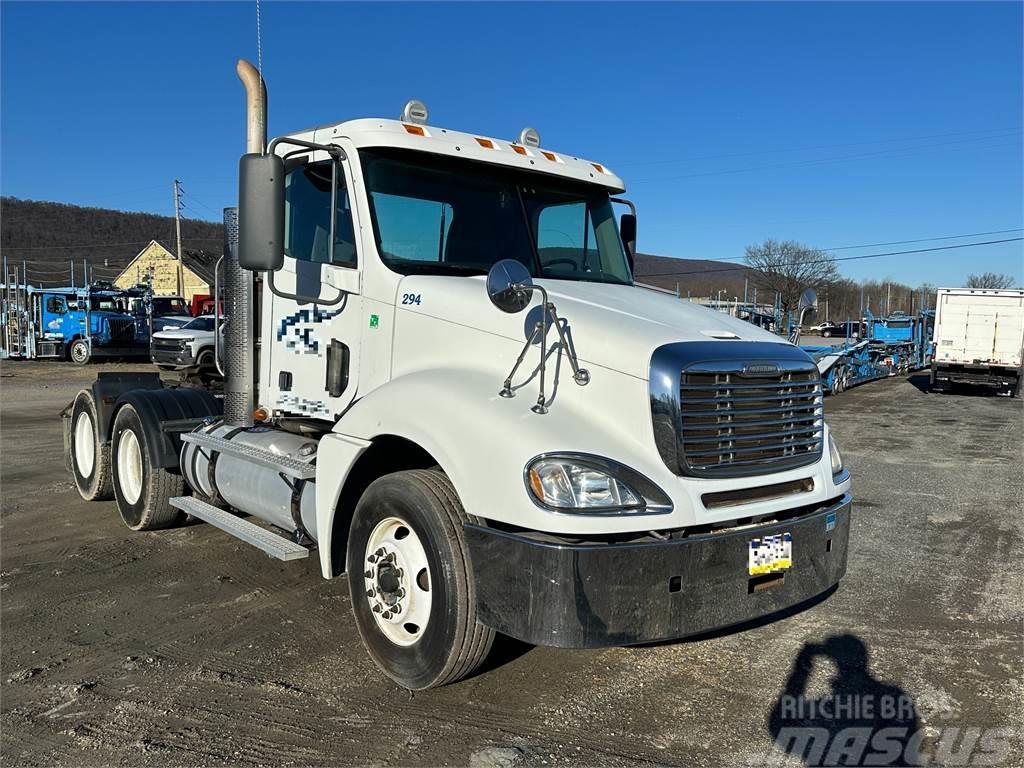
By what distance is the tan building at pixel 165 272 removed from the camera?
205 ft

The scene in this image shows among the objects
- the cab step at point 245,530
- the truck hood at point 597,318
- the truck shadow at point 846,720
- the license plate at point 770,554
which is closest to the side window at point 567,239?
the truck hood at point 597,318

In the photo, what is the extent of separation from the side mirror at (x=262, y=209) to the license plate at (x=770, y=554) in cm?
273

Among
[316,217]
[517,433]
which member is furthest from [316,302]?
[517,433]

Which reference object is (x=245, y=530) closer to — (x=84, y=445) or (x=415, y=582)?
(x=415, y=582)

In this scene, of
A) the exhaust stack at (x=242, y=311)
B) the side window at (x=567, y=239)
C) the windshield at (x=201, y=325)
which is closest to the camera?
the side window at (x=567, y=239)

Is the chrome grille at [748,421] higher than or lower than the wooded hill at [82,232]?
lower

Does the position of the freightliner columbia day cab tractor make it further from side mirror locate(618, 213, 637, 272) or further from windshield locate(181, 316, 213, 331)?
windshield locate(181, 316, 213, 331)

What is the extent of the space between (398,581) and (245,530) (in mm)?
1780

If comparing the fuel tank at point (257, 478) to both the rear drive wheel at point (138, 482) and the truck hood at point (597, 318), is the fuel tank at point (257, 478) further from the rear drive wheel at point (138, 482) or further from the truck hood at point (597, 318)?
the truck hood at point (597, 318)

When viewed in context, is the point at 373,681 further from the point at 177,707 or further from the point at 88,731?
the point at 88,731

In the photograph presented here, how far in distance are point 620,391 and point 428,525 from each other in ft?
3.32

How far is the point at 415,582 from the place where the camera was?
3.66 meters

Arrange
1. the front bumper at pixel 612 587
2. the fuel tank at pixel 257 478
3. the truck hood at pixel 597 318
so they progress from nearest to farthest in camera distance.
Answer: the front bumper at pixel 612 587
the truck hood at pixel 597 318
the fuel tank at pixel 257 478

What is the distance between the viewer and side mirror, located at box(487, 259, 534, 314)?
3439 millimetres
